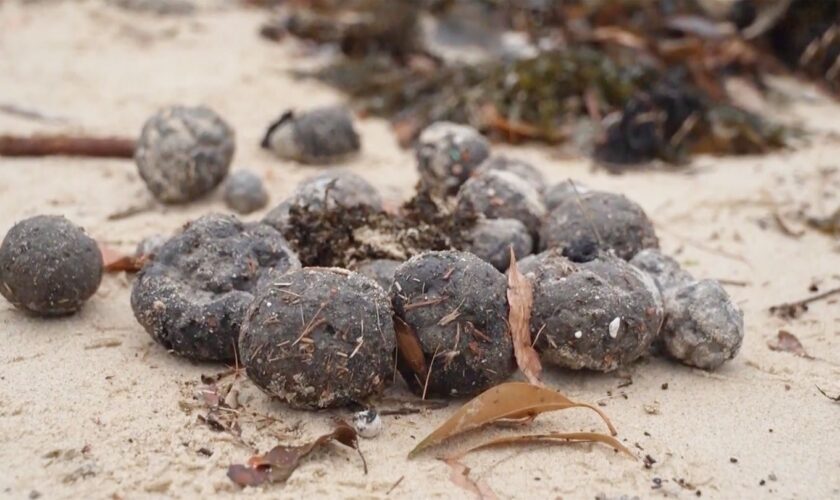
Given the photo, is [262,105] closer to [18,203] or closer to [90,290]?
[18,203]

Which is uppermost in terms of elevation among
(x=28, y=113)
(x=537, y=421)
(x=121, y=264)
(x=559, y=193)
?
(x=559, y=193)

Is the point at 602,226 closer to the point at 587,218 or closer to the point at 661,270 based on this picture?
the point at 587,218

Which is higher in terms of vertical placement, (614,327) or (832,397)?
(614,327)

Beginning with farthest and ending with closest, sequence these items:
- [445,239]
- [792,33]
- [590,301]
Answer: [792,33] → [445,239] → [590,301]

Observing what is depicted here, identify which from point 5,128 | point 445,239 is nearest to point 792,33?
point 445,239

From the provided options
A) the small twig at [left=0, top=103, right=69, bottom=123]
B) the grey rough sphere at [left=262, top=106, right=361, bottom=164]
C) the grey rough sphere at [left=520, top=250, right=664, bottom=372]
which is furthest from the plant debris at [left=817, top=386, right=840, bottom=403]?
the small twig at [left=0, top=103, right=69, bottom=123]

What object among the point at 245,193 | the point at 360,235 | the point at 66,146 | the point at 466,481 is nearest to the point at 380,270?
the point at 360,235
